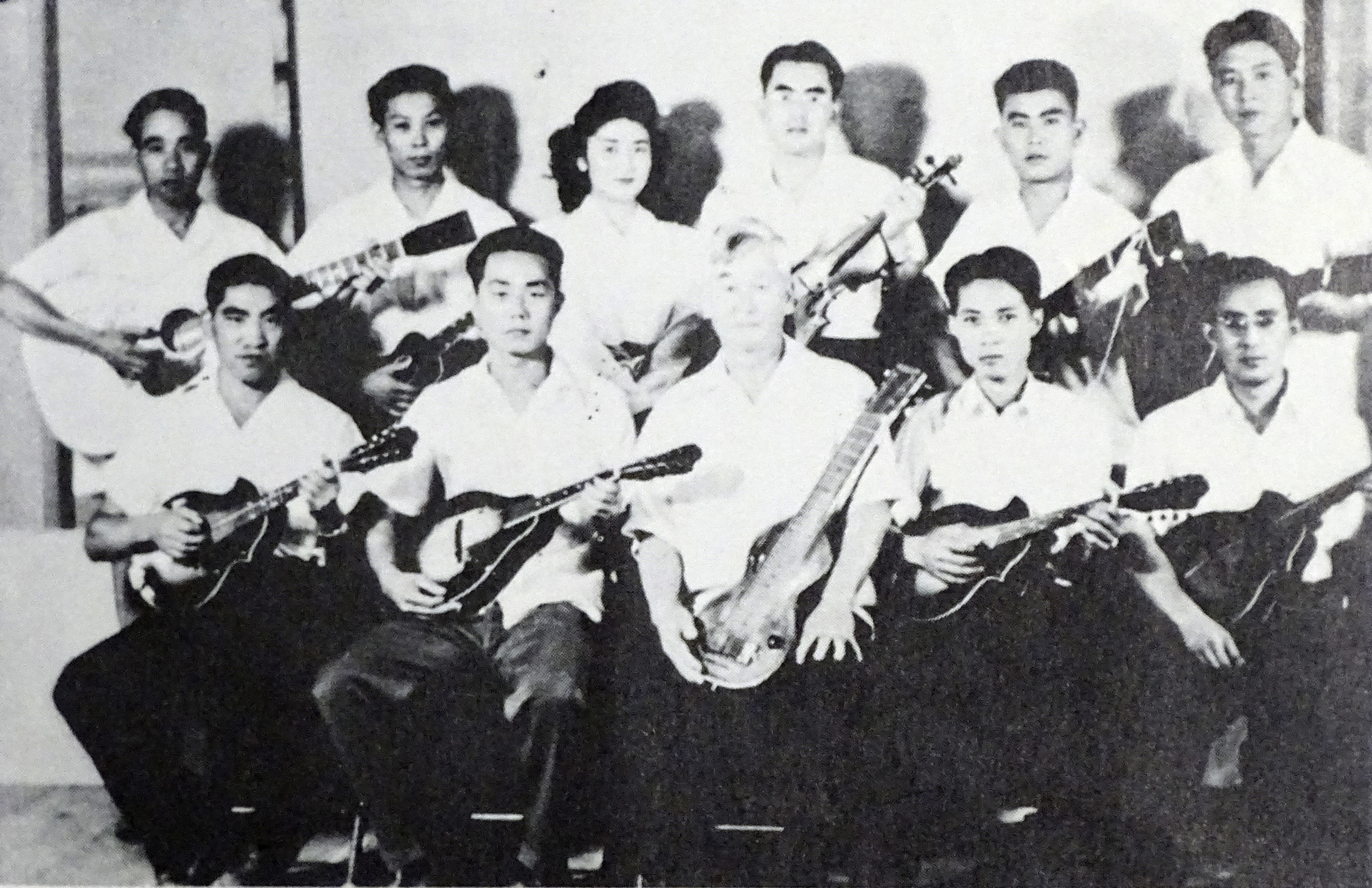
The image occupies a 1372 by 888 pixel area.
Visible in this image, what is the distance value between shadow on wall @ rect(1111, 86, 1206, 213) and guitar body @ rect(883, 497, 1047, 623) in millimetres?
563

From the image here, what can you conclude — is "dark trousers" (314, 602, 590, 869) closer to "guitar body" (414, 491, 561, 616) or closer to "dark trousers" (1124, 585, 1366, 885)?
"guitar body" (414, 491, 561, 616)

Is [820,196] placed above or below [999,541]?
above

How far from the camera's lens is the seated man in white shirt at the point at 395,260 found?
6.48 feet

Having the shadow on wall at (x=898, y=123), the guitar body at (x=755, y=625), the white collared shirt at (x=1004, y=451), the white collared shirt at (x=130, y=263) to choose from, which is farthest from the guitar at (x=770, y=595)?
the white collared shirt at (x=130, y=263)

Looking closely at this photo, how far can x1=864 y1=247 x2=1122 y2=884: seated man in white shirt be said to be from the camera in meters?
1.89

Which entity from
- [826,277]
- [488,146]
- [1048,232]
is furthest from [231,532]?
[1048,232]

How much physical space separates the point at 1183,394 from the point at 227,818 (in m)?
1.71

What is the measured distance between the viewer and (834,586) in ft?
6.30

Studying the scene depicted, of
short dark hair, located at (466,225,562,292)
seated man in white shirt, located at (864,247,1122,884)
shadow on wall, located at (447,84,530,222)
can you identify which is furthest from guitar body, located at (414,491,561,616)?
seated man in white shirt, located at (864,247,1122,884)

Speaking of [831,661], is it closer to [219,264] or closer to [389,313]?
[389,313]

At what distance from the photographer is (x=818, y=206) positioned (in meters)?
1.96

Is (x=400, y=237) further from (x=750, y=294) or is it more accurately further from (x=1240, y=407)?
(x=1240, y=407)

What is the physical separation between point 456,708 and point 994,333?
1.06 m

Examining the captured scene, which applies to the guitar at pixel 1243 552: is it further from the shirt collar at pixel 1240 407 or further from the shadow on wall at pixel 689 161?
the shadow on wall at pixel 689 161
